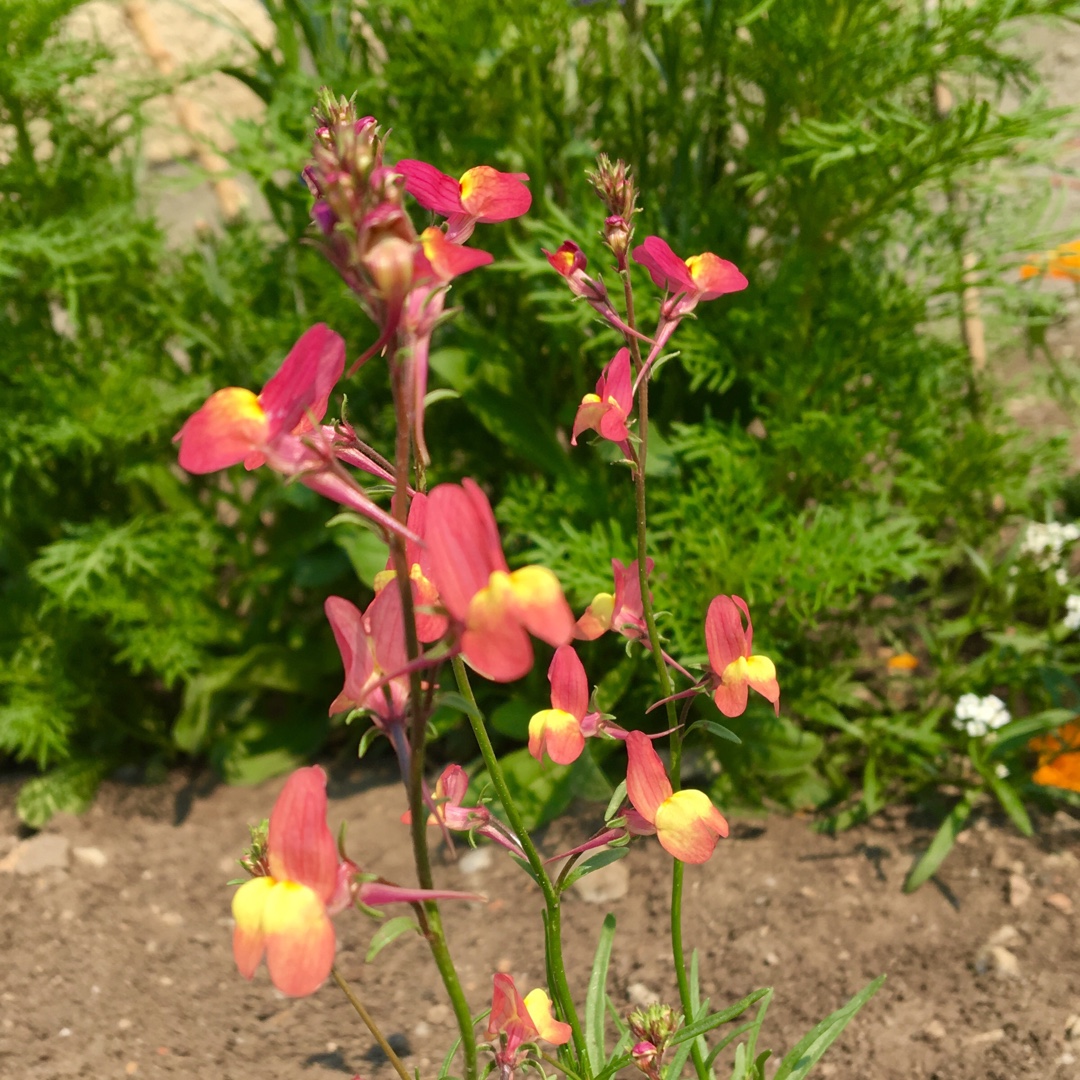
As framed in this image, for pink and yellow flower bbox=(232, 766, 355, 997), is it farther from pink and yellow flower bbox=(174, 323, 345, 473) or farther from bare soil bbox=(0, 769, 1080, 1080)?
bare soil bbox=(0, 769, 1080, 1080)

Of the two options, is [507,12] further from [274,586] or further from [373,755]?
[373,755]

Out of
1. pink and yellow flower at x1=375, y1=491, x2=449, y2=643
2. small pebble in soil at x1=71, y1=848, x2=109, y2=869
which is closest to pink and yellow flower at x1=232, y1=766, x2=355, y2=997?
pink and yellow flower at x1=375, y1=491, x2=449, y2=643

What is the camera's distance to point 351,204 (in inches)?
20.3

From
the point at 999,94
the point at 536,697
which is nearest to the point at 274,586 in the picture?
the point at 536,697

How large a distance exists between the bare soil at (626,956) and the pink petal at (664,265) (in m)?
1.02

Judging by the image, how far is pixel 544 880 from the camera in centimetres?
76

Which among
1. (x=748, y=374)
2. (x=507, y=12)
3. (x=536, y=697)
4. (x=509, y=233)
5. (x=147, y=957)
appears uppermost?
(x=507, y=12)

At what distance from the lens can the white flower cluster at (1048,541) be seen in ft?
5.83

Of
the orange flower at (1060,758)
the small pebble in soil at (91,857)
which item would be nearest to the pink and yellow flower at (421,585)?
the orange flower at (1060,758)

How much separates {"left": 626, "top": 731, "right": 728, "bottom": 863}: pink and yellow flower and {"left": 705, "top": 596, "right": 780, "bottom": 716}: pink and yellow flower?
8cm

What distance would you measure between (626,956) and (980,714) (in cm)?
67

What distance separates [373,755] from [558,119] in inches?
51.3

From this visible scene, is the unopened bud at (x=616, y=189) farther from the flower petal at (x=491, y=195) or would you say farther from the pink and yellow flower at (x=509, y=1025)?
the pink and yellow flower at (x=509, y=1025)

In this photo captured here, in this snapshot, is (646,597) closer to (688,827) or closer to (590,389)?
(688,827)
